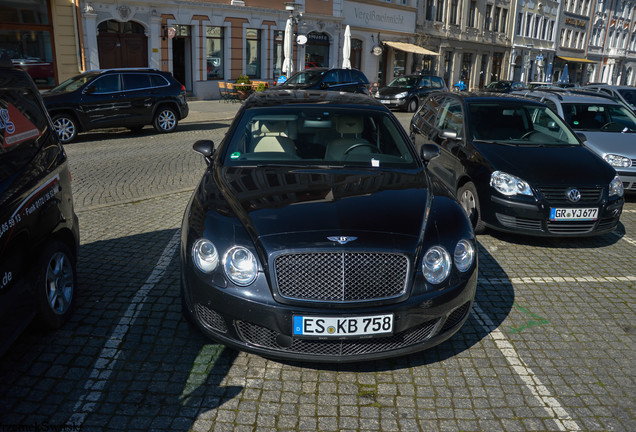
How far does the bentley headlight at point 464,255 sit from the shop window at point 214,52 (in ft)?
81.0

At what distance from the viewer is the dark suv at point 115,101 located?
1345cm

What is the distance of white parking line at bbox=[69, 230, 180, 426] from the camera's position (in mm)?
3186

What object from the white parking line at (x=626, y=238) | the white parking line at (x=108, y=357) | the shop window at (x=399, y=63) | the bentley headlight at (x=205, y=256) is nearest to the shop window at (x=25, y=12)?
the white parking line at (x=108, y=357)

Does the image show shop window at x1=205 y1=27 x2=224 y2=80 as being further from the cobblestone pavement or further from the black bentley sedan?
the black bentley sedan

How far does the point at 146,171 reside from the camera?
10.1 m

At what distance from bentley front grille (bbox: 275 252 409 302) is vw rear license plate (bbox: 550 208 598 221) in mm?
3555

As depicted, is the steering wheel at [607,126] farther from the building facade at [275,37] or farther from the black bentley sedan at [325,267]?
the building facade at [275,37]

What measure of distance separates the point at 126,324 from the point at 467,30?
148 ft

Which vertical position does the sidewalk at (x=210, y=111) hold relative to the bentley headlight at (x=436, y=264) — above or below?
below

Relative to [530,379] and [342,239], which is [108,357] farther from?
[530,379]

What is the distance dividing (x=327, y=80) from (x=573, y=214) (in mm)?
16666

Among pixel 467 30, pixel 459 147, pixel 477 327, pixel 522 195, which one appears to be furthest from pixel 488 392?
pixel 467 30

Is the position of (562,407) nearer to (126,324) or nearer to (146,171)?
(126,324)

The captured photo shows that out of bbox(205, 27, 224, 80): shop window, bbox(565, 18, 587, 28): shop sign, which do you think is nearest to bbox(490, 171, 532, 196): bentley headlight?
bbox(205, 27, 224, 80): shop window
